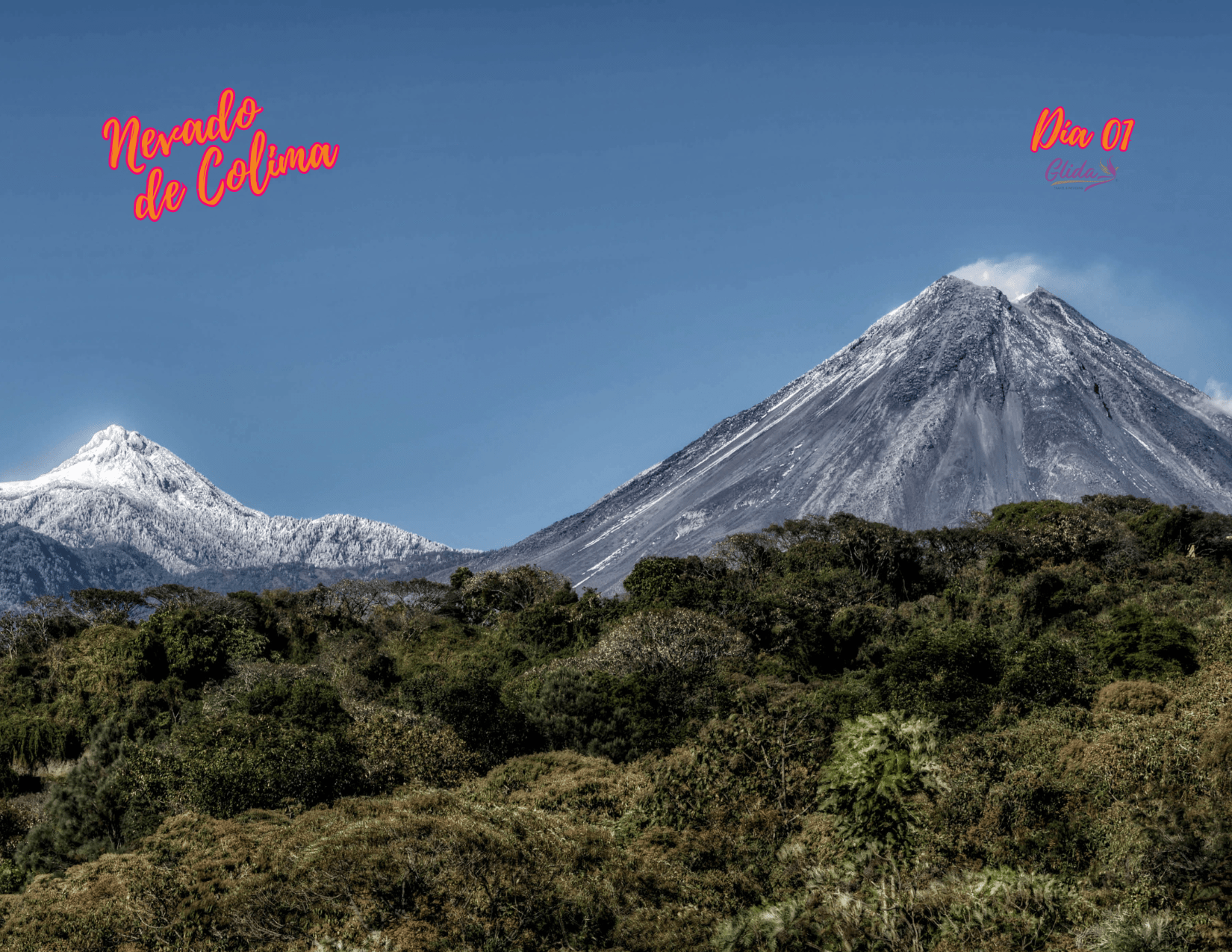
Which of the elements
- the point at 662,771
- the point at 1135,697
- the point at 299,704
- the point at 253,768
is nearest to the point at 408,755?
the point at 253,768

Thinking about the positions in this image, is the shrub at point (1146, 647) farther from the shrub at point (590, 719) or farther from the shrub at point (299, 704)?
the shrub at point (299, 704)

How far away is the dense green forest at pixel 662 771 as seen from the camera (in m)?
20.1

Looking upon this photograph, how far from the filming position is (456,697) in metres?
41.2

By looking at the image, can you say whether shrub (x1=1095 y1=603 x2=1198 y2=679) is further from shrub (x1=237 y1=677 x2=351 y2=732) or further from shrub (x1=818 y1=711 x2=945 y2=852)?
shrub (x1=237 y1=677 x2=351 y2=732)

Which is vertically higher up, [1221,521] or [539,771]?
[539,771]

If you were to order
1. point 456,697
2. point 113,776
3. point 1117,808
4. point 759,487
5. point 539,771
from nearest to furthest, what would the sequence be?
point 1117,808, point 113,776, point 539,771, point 456,697, point 759,487

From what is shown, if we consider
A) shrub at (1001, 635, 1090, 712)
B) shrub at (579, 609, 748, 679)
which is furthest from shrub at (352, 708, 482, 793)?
shrub at (1001, 635, 1090, 712)

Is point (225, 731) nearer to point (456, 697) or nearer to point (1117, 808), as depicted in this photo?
point (456, 697)

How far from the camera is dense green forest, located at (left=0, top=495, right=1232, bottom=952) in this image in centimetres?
2011

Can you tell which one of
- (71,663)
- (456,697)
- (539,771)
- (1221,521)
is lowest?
(1221,521)

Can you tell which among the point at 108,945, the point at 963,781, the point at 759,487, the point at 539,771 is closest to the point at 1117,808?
the point at 963,781

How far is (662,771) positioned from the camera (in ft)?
95.0

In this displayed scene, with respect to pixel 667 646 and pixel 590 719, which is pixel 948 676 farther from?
pixel 590 719

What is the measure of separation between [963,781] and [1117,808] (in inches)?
142
